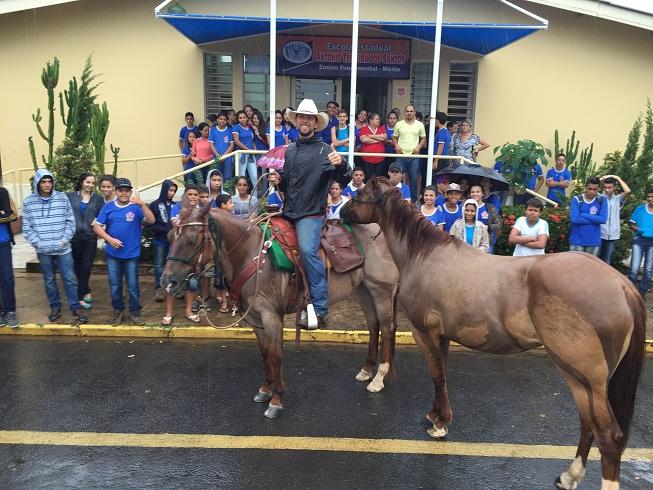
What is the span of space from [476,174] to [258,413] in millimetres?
5183

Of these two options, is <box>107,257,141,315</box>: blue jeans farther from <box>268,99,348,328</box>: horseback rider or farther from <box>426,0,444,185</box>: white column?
<box>426,0,444,185</box>: white column

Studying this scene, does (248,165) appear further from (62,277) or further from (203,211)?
(203,211)

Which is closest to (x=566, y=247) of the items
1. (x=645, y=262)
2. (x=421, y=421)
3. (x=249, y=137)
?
(x=645, y=262)

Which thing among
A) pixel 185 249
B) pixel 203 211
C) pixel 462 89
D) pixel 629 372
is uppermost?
pixel 462 89

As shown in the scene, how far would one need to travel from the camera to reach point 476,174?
8336mm

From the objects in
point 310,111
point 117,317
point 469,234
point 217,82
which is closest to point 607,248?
point 469,234

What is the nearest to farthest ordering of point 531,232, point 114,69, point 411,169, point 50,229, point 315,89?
point 50,229
point 531,232
point 411,169
point 114,69
point 315,89

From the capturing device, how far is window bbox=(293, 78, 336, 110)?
44.9 ft

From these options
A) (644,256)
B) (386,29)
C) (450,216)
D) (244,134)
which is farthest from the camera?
(386,29)

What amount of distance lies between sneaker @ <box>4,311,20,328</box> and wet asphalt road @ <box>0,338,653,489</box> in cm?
30

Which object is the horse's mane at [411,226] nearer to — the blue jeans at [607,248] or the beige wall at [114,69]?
the blue jeans at [607,248]

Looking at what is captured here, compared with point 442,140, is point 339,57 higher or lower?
higher

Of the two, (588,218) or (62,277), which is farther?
(588,218)

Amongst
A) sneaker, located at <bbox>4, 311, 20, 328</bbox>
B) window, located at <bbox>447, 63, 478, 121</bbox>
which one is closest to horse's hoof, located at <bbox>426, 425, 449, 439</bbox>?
sneaker, located at <bbox>4, 311, 20, 328</bbox>
